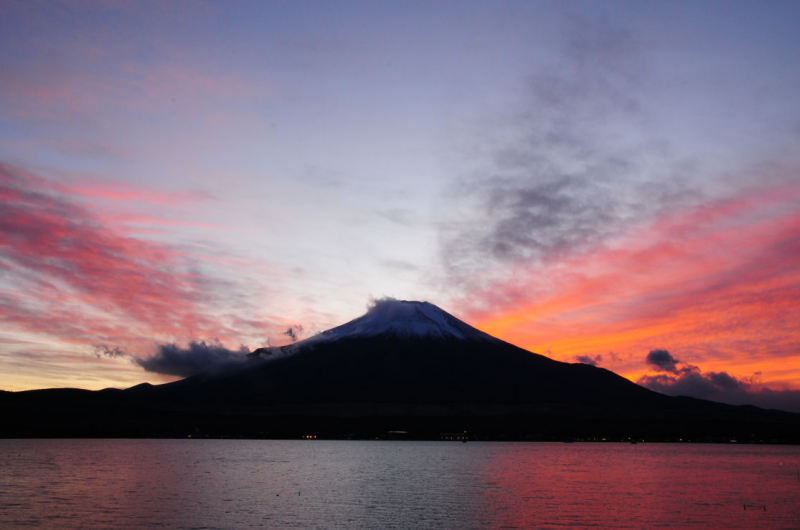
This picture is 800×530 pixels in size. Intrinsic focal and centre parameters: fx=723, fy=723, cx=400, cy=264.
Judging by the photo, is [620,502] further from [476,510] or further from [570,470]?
[570,470]

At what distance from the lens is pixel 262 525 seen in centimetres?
6125

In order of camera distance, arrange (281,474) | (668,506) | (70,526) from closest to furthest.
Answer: (70,526) < (668,506) < (281,474)

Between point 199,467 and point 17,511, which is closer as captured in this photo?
point 17,511

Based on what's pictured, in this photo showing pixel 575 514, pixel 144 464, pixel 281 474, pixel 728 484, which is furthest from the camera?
pixel 144 464

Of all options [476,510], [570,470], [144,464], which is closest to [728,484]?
[570,470]

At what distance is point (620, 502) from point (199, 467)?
8715cm

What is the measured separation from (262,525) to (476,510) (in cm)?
2185

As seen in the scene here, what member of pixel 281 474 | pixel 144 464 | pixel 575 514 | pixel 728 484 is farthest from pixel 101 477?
pixel 728 484

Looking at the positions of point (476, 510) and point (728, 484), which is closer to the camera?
point (476, 510)

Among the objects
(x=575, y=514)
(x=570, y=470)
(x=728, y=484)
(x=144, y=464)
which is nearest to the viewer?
(x=575, y=514)

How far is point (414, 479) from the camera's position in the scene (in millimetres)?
112125

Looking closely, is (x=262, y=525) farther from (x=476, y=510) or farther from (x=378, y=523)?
(x=476, y=510)

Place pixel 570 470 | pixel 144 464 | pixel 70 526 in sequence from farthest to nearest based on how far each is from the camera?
pixel 144 464, pixel 570 470, pixel 70 526

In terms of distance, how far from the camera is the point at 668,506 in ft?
251
